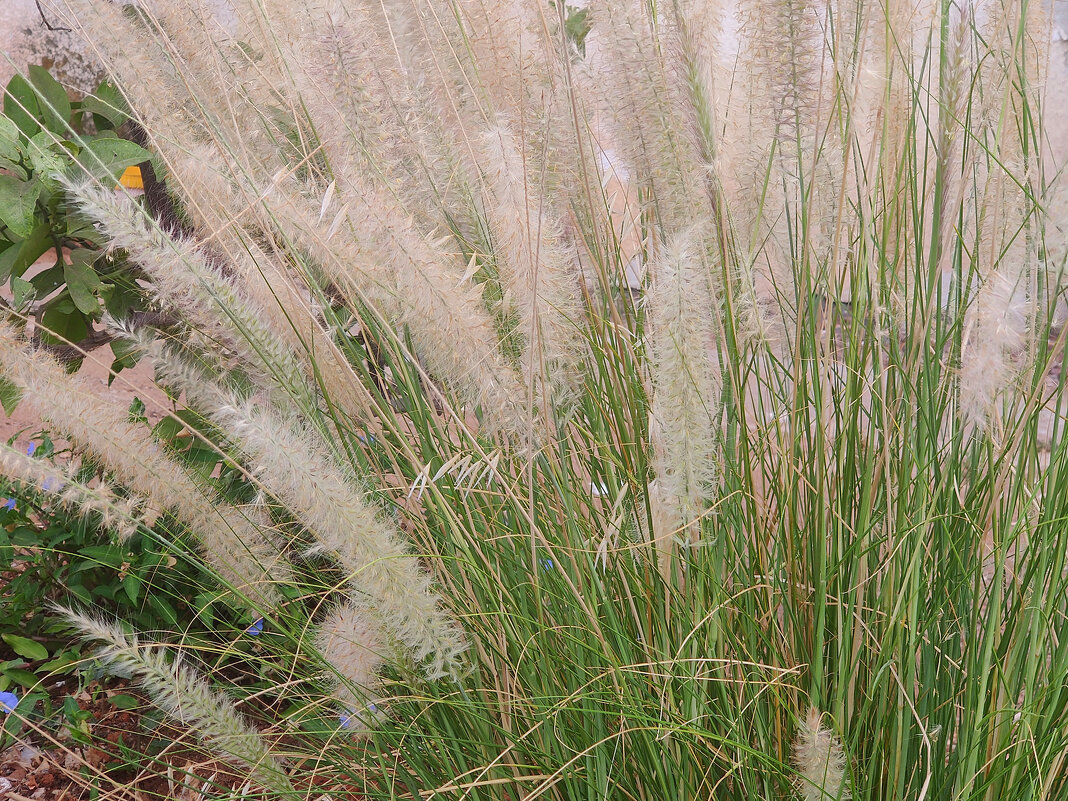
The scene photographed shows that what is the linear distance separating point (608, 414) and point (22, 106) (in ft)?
3.53

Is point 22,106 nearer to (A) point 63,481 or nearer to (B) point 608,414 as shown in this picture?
(A) point 63,481

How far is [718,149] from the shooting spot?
103 centimetres

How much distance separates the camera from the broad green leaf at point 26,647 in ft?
5.42

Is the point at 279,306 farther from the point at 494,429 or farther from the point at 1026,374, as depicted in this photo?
the point at 1026,374

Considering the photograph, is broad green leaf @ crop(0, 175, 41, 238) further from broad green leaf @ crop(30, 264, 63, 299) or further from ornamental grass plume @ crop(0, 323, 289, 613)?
ornamental grass plume @ crop(0, 323, 289, 613)

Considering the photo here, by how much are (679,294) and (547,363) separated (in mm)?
318

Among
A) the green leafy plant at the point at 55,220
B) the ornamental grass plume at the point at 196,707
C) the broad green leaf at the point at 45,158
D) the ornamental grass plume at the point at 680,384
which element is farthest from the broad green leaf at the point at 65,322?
the ornamental grass plume at the point at 680,384

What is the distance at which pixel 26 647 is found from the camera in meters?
1.66

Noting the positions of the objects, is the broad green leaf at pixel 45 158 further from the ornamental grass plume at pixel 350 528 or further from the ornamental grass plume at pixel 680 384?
the ornamental grass plume at pixel 680 384

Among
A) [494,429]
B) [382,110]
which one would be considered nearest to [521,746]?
[494,429]

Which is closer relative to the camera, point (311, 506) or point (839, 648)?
point (311, 506)

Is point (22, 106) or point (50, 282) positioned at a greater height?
point (22, 106)

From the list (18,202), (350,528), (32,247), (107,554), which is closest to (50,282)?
(32,247)

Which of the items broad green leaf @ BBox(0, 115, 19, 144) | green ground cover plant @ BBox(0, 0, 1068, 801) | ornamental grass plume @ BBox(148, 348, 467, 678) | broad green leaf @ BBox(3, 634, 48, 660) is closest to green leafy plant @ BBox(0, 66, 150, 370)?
broad green leaf @ BBox(0, 115, 19, 144)
